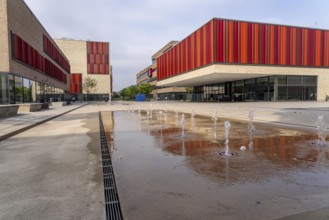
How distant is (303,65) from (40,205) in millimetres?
45502

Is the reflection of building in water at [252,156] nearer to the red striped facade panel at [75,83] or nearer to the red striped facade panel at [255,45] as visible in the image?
the red striped facade panel at [255,45]

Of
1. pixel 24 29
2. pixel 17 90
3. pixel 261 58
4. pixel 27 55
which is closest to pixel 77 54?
pixel 24 29

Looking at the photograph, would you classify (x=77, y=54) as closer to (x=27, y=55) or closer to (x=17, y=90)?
(x=27, y=55)

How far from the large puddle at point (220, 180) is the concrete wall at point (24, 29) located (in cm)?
2662

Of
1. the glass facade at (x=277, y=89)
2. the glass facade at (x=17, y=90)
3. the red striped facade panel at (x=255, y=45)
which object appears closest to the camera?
the glass facade at (x=17, y=90)

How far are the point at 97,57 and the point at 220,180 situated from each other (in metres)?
96.9

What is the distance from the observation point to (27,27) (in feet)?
106

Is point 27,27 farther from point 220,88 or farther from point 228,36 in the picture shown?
point 220,88

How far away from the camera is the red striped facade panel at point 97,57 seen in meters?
93.3

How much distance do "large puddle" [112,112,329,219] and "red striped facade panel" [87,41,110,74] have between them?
92.6 meters

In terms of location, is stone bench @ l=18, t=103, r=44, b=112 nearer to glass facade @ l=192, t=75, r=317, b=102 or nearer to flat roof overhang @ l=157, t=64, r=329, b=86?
flat roof overhang @ l=157, t=64, r=329, b=86

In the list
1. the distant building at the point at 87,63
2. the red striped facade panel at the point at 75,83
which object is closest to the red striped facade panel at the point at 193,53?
the distant building at the point at 87,63

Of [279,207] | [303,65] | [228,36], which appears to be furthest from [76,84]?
[279,207]

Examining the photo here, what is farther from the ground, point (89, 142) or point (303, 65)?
point (303, 65)
